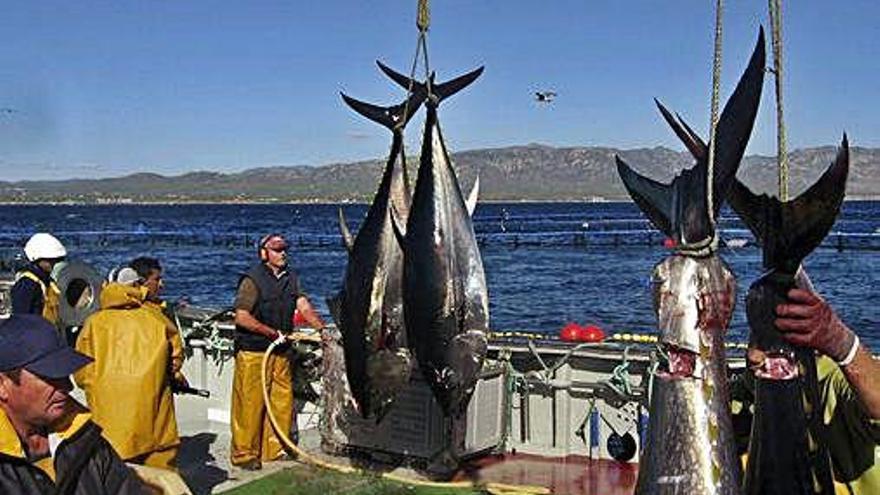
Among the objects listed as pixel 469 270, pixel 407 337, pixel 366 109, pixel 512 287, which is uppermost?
pixel 366 109

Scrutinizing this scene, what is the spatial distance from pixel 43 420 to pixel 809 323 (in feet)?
7.25

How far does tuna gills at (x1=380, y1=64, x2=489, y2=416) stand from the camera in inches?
170

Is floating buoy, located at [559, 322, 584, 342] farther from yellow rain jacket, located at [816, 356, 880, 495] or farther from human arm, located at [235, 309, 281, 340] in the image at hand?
yellow rain jacket, located at [816, 356, 880, 495]

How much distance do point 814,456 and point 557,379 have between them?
4.36 m

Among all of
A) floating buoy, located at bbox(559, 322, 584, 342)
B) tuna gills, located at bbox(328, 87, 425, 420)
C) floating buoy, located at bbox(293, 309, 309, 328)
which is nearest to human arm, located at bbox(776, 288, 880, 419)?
tuna gills, located at bbox(328, 87, 425, 420)

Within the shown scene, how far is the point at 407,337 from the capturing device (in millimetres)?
4586

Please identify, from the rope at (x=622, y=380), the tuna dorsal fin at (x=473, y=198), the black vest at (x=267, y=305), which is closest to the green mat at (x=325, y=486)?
the black vest at (x=267, y=305)

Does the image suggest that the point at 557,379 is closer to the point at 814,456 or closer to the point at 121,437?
the point at 121,437

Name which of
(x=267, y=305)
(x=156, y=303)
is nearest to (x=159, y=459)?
(x=156, y=303)

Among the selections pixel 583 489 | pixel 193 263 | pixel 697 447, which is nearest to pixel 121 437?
pixel 583 489

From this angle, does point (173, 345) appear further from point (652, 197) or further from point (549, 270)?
point (549, 270)

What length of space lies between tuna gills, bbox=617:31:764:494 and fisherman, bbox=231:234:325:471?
15.0 ft

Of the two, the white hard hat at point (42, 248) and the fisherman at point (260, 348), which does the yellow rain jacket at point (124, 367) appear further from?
the white hard hat at point (42, 248)

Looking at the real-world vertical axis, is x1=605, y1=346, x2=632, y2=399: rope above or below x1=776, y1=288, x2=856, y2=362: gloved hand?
below
